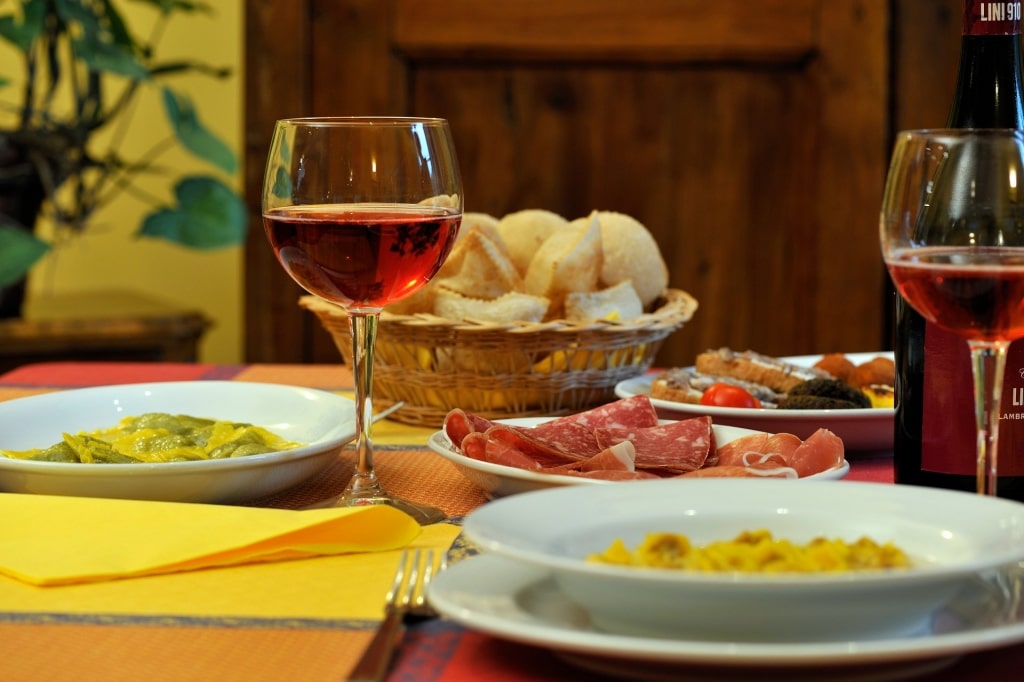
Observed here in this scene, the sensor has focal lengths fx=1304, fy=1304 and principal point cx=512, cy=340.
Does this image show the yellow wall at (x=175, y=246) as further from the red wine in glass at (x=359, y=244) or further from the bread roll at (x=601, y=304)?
the red wine in glass at (x=359, y=244)

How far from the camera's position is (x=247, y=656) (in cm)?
68

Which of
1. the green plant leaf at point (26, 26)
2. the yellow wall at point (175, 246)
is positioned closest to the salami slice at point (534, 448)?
the green plant leaf at point (26, 26)

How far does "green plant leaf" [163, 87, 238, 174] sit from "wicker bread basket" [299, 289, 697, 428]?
1601mm

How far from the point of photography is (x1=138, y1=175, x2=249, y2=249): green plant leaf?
2.99 metres

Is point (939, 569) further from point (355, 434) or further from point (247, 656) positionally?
point (355, 434)

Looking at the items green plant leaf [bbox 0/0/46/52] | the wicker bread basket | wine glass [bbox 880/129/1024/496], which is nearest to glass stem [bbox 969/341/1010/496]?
wine glass [bbox 880/129/1024/496]

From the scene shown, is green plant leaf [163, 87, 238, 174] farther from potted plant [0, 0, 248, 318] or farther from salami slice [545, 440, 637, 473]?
salami slice [545, 440, 637, 473]

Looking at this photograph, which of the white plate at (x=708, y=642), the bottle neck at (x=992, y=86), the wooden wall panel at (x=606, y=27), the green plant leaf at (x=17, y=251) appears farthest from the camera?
the wooden wall panel at (x=606, y=27)

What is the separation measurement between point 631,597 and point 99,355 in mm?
2632

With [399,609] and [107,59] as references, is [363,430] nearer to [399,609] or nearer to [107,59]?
[399,609]

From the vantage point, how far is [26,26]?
2.89 meters

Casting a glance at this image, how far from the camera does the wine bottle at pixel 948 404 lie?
0.93 metres

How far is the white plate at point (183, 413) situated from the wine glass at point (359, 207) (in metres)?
0.06

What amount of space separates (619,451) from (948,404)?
0.79ft
